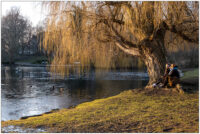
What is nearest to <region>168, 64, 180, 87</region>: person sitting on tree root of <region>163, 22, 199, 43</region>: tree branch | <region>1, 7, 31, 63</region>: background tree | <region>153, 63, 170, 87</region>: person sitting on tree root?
<region>153, 63, 170, 87</region>: person sitting on tree root

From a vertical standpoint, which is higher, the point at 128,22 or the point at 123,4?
the point at 123,4

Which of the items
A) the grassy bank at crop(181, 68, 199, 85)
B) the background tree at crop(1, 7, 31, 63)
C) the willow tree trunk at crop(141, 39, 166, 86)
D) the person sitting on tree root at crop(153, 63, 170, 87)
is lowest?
the grassy bank at crop(181, 68, 199, 85)

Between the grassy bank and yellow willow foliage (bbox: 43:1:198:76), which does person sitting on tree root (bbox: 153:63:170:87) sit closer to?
yellow willow foliage (bbox: 43:1:198:76)

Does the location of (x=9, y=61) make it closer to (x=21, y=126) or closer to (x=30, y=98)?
(x=30, y=98)

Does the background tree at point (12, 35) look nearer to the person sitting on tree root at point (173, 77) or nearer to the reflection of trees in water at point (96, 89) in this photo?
the reflection of trees in water at point (96, 89)

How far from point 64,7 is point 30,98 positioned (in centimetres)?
679

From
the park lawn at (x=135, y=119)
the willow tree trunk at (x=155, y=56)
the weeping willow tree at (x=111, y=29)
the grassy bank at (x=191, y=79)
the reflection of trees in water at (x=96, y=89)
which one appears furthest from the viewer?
the grassy bank at (x=191, y=79)

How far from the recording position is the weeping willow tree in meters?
9.23

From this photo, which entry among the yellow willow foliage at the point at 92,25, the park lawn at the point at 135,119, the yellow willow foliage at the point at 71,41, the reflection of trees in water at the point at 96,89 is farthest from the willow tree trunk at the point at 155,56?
the reflection of trees in water at the point at 96,89

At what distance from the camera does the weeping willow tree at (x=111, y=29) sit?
30.3 feet

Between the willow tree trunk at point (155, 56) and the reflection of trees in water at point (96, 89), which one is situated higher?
the willow tree trunk at point (155, 56)

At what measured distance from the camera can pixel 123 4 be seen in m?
9.77

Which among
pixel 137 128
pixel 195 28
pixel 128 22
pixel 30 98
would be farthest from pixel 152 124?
pixel 30 98

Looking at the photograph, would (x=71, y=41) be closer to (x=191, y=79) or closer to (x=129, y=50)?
(x=129, y=50)
